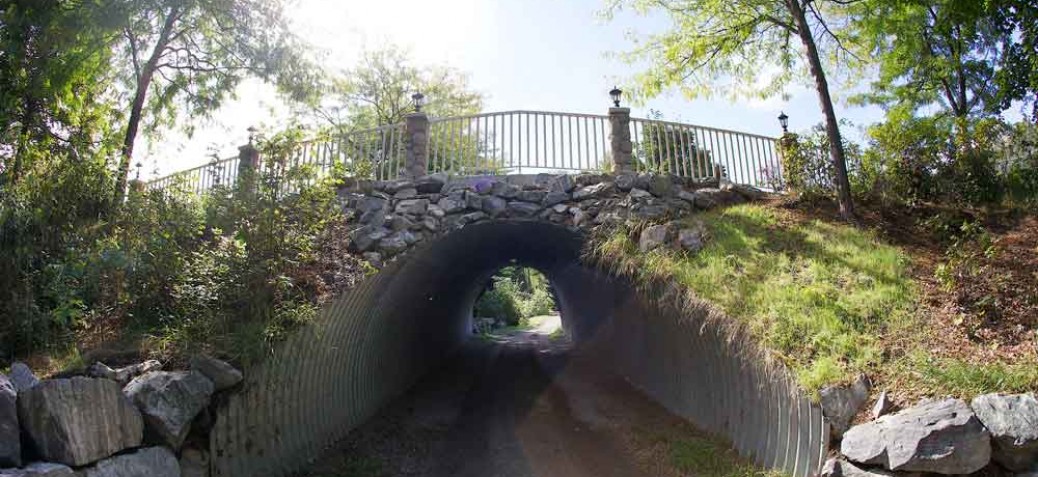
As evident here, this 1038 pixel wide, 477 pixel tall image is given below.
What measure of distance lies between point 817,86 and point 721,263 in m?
4.18

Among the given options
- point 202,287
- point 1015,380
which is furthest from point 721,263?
point 202,287

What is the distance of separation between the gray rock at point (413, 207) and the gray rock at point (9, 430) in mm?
5862

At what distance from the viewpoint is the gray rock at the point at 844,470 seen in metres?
5.24

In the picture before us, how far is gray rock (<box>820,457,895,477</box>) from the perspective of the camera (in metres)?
5.24

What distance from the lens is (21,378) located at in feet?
16.5

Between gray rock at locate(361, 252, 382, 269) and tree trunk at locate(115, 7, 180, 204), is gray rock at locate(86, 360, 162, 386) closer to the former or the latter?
gray rock at locate(361, 252, 382, 269)

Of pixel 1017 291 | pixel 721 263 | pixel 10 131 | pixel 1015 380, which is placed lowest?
pixel 1015 380

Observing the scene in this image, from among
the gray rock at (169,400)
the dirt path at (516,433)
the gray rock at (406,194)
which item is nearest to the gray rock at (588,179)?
the gray rock at (406,194)

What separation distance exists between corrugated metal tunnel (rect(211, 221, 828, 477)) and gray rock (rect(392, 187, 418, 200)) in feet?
3.11

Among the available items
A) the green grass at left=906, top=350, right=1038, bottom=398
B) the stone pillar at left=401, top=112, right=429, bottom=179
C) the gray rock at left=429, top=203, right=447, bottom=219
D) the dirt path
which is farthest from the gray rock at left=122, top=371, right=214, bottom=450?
the green grass at left=906, top=350, right=1038, bottom=398

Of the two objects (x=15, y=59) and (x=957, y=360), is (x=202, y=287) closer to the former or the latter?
(x=15, y=59)

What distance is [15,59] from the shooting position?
301 inches

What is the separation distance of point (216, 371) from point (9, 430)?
1.88 metres

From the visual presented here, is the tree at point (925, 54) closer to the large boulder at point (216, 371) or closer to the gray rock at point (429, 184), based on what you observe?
the gray rock at point (429, 184)
